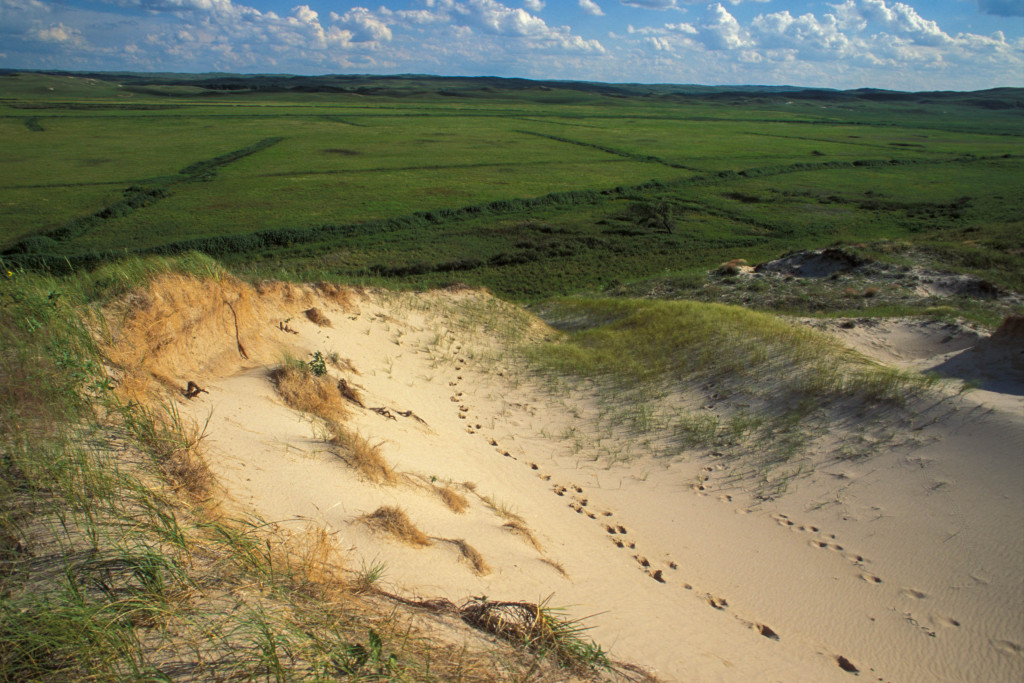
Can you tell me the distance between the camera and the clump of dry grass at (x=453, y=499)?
5.48 metres

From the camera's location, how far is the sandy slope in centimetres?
447

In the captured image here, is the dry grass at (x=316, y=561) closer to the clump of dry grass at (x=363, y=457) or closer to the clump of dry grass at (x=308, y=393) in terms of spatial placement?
the clump of dry grass at (x=363, y=457)

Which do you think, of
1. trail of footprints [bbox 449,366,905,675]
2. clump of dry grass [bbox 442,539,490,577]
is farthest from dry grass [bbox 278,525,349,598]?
trail of footprints [bbox 449,366,905,675]

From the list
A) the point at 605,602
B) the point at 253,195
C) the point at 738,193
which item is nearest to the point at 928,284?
the point at 605,602

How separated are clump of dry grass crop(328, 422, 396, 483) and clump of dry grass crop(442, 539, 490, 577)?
3.36 ft

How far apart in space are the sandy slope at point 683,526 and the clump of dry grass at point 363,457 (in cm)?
12

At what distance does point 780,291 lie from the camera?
2062 cm

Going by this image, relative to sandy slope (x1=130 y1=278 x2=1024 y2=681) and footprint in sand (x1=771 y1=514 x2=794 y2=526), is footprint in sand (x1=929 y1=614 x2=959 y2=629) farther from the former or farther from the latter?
footprint in sand (x1=771 y1=514 x2=794 y2=526)

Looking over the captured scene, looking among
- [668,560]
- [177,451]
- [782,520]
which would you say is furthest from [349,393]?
[782,520]

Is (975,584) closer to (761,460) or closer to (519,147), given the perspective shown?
(761,460)

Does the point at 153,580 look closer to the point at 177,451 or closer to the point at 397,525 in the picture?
the point at 177,451

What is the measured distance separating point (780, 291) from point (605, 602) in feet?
60.2

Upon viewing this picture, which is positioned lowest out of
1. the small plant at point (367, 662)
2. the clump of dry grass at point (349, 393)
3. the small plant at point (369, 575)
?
the clump of dry grass at point (349, 393)

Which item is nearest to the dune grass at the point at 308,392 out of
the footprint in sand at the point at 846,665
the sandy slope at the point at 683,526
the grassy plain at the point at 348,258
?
the sandy slope at the point at 683,526
